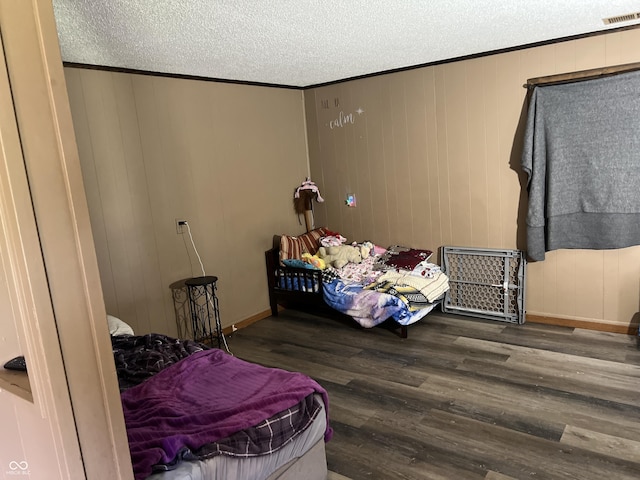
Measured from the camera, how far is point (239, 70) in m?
3.96

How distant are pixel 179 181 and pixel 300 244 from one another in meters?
1.40

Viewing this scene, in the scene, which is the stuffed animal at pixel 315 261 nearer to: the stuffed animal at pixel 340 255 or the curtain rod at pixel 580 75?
the stuffed animal at pixel 340 255

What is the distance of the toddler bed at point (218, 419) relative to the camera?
5.65ft

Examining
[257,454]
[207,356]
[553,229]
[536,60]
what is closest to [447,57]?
[536,60]

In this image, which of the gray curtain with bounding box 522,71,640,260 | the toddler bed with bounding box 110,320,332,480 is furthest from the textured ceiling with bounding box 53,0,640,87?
the toddler bed with bounding box 110,320,332,480

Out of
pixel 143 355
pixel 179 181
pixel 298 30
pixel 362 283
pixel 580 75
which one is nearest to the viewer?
pixel 143 355

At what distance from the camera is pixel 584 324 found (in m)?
3.88

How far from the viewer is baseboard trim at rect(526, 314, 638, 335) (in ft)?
12.2

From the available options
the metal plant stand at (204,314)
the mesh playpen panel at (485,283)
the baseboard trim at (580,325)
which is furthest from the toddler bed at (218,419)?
the mesh playpen panel at (485,283)

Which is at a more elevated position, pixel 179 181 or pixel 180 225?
pixel 179 181

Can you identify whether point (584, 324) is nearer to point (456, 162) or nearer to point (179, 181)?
point (456, 162)

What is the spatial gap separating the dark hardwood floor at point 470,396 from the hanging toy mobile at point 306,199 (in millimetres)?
1407

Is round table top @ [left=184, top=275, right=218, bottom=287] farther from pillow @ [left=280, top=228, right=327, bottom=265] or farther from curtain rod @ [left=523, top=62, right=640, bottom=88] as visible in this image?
curtain rod @ [left=523, top=62, right=640, bottom=88]

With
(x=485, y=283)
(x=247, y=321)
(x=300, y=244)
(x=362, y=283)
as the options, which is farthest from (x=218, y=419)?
(x=485, y=283)
